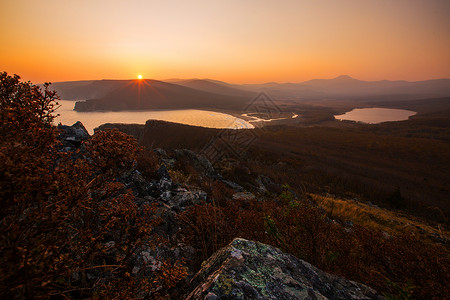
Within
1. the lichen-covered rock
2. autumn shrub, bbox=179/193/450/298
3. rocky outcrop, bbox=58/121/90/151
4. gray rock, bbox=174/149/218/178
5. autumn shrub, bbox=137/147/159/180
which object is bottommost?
gray rock, bbox=174/149/218/178

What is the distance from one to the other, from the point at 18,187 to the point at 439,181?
143 feet

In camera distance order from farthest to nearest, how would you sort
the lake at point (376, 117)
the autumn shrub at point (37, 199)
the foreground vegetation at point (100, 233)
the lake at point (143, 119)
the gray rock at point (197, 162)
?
1. the lake at point (376, 117)
2. the lake at point (143, 119)
3. the gray rock at point (197, 162)
4. the foreground vegetation at point (100, 233)
5. the autumn shrub at point (37, 199)

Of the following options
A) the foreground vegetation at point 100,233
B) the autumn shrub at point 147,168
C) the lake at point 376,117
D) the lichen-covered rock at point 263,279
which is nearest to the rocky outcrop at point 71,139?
the autumn shrub at point 147,168

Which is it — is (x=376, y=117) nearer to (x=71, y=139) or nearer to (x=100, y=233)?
(x=71, y=139)

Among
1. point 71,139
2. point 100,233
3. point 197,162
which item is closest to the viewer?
point 100,233

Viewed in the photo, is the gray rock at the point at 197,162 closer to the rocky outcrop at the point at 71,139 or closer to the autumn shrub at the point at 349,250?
the rocky outcrop at the point at 71,139

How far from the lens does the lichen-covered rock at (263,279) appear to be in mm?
1746

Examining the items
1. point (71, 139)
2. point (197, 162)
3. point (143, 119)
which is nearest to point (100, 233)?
point (71, 139)

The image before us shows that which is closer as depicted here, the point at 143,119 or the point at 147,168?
the point at 147,168

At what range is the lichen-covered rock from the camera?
175cm

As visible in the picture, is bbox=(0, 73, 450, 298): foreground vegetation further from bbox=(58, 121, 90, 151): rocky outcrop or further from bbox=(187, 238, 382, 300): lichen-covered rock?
bbox=(58, 121, 90, 151): rocky outcrop

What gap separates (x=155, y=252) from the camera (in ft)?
12.2

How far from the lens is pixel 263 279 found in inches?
75.7

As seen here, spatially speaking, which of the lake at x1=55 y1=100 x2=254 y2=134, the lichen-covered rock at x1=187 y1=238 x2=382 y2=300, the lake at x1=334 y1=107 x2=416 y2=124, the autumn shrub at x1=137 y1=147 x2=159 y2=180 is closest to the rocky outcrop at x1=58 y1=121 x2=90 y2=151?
the autumn shrub at x1=137 y1=147 x2=159 y2=180
